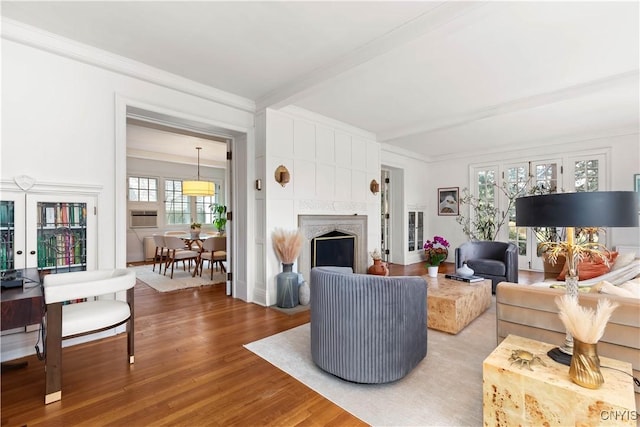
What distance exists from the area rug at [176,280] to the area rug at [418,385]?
106 inches

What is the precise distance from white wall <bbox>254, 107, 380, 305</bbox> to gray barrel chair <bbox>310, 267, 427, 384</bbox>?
77.5 inches

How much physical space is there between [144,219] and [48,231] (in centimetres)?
549

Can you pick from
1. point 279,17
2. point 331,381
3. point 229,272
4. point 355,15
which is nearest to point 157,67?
point 279,17

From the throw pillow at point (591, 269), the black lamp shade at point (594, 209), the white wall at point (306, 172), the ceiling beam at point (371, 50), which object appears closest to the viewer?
the black lamp shade at point (594, 209)

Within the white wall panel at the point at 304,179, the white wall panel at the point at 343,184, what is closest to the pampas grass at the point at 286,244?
the white wall panel at the point at 304,179

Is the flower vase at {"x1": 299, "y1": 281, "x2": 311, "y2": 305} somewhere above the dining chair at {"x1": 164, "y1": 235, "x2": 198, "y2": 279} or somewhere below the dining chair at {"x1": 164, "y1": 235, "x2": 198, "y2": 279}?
below

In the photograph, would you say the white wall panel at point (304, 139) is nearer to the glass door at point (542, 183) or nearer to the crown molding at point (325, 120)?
the crown molding at point (325, 120)

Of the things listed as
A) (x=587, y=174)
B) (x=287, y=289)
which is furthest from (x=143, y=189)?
(x=587, y=174)

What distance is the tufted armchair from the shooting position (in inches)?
172

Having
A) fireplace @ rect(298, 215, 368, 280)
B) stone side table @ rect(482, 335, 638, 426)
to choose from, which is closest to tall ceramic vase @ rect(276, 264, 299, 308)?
fireplace @ rect(298, 215, 368, 280)

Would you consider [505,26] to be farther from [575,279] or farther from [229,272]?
[229,272]

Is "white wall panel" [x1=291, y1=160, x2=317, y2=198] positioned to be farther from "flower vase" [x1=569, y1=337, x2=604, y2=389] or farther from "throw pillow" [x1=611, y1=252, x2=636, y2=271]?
"throw pillow" [x1=611, y1=252, x2=636, y2=271]

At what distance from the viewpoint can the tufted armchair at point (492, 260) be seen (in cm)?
436

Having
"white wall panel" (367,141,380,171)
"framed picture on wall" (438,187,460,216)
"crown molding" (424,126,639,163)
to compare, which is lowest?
"framed picture on wall" (438,187,460,216)
